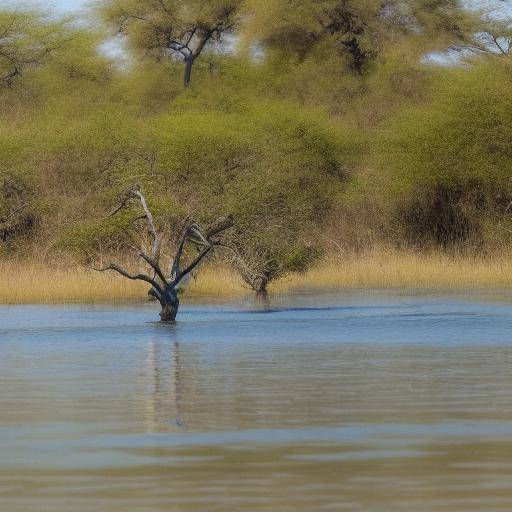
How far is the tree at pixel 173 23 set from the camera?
58.0 meters

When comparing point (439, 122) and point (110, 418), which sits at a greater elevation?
point (439, 122)

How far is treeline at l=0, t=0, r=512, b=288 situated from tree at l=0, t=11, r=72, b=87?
0.24 feet

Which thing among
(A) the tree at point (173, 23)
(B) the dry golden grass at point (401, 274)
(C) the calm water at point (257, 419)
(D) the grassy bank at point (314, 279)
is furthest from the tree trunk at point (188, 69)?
(C) the calm water at point (257, 419)

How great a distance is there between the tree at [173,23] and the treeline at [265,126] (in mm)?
70

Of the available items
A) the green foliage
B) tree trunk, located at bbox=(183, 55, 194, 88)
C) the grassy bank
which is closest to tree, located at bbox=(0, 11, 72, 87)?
tree trunk, located at bbox=(183, 55, 194, 88)

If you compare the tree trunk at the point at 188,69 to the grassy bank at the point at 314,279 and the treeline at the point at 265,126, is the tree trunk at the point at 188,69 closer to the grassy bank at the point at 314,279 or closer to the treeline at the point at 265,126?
the treeline at the point at 265,126

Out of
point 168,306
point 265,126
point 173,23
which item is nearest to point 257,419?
point 168,306

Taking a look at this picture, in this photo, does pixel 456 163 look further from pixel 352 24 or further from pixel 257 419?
pixel 257 419

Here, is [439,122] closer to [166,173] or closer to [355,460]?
[166,173]

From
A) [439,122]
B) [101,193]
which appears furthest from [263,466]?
[439,122]

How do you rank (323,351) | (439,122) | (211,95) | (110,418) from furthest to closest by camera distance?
(211,95) → (439,122) → (323,351) → (110,418)

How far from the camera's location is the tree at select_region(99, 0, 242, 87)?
58031 mm

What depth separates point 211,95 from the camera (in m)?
54.0

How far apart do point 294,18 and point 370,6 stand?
9.66 ft
